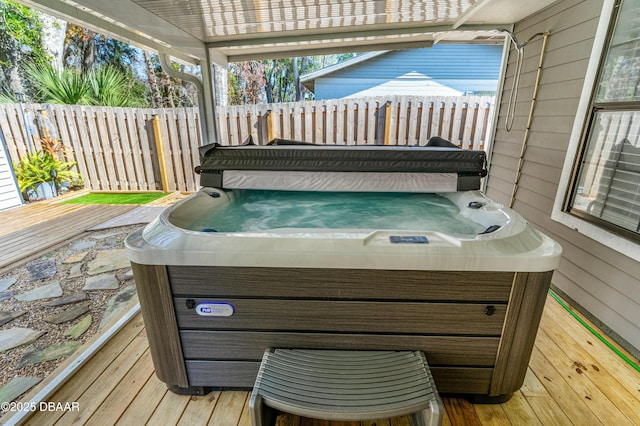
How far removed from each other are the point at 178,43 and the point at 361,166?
1.92 m

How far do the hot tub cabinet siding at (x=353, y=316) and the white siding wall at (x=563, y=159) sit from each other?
97cm

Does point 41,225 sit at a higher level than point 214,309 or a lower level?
lower

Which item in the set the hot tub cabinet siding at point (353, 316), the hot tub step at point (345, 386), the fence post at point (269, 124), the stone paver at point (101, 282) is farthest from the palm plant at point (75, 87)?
the hot tub step at point (345, 386)

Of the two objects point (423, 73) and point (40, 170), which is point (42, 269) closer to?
point (40, 170)

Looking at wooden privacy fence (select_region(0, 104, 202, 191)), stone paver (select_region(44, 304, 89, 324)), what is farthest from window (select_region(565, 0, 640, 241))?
wooden privacy fence (select_region(0, 104, 202, 191))

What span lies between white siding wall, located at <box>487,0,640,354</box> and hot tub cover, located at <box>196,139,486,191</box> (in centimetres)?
69

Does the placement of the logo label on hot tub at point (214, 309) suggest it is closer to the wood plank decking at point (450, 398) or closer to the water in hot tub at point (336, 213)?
the wood plank decking at point (450, 398)

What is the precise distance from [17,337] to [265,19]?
2753mm

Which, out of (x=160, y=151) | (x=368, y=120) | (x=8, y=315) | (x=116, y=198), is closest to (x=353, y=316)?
(x=8, y=315)

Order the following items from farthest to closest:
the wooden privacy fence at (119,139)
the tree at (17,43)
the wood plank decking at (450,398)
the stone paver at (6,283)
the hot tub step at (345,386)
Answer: the tree at (17,43), the wooden privacy fence at (119,139), the stone paver at (6,283), the wood plank decking at (450,398), the hot tub step at (345,386)

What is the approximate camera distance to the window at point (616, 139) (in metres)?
1.63

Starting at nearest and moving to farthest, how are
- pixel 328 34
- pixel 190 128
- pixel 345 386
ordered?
1. pixel 345 386
2. pixel 328 34
3. pixel 190 128

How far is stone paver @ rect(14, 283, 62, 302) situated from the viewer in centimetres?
216

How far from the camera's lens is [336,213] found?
216cm
